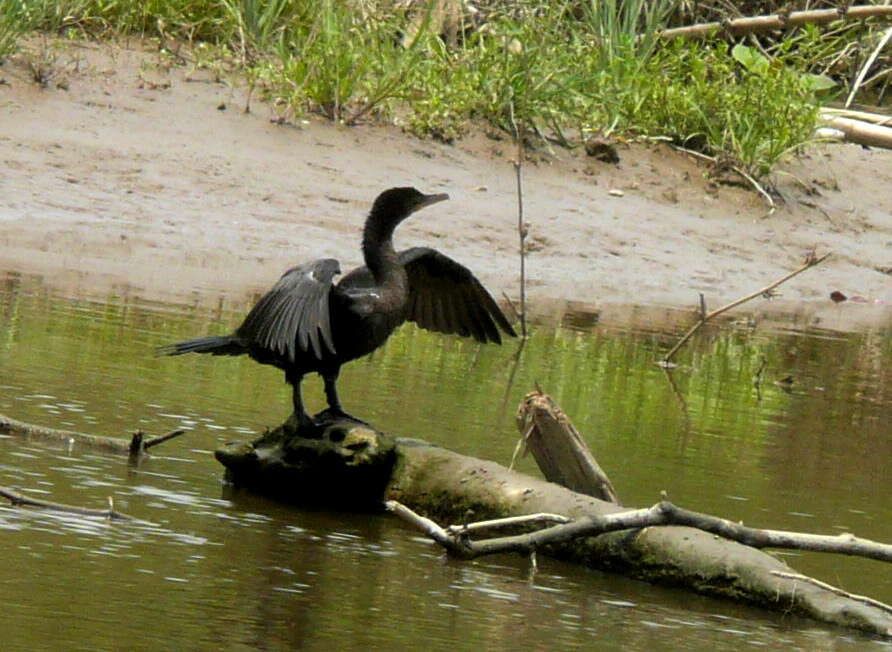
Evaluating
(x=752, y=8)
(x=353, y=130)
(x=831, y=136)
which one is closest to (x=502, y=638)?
(x=353, y=130)

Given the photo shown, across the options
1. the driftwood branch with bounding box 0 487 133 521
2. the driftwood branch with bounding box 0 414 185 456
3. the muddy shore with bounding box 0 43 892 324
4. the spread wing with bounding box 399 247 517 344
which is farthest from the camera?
the muddy shore with bounding box 0 43 892 324

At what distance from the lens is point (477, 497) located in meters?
6.17

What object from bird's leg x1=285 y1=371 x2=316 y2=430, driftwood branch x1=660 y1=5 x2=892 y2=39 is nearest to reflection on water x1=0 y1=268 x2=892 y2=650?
bird's leg x1=285 y1=371 x2=316 y2=430

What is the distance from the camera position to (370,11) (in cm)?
1619

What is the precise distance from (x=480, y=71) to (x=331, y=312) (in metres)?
9.52

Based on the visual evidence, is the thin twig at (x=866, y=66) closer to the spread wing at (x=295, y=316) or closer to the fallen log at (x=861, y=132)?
the fallen log at (x=861, y=132)

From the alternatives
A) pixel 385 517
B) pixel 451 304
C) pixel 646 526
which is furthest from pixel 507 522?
pixel 451 304

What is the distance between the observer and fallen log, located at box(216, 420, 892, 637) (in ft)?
18.2

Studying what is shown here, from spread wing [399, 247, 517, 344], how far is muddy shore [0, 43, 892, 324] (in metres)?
3.82

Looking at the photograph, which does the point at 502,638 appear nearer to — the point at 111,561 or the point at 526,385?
the point at 111,561

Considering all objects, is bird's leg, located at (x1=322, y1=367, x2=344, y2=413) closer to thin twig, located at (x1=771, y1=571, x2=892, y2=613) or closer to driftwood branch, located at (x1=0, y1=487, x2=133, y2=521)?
driftwood branch, located at (x1=0, y1=487, x2=133, y2=521)

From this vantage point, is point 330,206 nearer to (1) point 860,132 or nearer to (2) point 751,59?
(2) point 751,59

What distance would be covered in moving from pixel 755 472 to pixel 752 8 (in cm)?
1361

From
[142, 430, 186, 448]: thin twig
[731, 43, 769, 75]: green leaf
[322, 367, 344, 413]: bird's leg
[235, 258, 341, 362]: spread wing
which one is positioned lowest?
[142, 430, 186, 448]: thin twig
